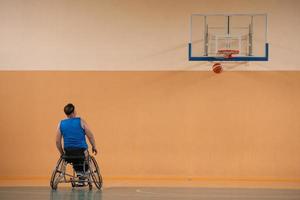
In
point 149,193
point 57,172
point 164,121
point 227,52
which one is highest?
point 227,52

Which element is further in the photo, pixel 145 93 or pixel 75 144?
pixel 145 93

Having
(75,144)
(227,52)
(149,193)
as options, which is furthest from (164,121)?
(75,144)

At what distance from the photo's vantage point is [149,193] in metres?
9.65

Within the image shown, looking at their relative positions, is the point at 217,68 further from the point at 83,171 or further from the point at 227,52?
the point at 83,171

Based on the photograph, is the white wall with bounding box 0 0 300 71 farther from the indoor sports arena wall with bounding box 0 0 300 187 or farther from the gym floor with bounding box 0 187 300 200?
the gym floor with bounding box 0 187 300 200

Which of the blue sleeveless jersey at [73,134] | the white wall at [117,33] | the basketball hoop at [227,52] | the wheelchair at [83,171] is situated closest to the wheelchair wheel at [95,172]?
the wheelchair at [83,171]

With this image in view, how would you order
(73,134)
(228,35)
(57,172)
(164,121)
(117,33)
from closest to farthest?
1. (73,134)
2. (57,172)
3. (228,35)
4. (164,121)
5. (117,33)

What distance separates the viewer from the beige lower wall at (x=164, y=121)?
1279 cm

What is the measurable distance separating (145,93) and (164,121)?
0.71 meters

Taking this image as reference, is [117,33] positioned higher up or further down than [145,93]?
higher up

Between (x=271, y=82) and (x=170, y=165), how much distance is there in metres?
2.69

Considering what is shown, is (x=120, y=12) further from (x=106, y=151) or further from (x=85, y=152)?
(x=85, y=152)

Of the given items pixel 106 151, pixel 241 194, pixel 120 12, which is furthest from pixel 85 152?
pixel 120 12

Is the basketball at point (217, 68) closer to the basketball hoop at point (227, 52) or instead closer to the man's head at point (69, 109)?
the basketball hoop at point (227, 52)
